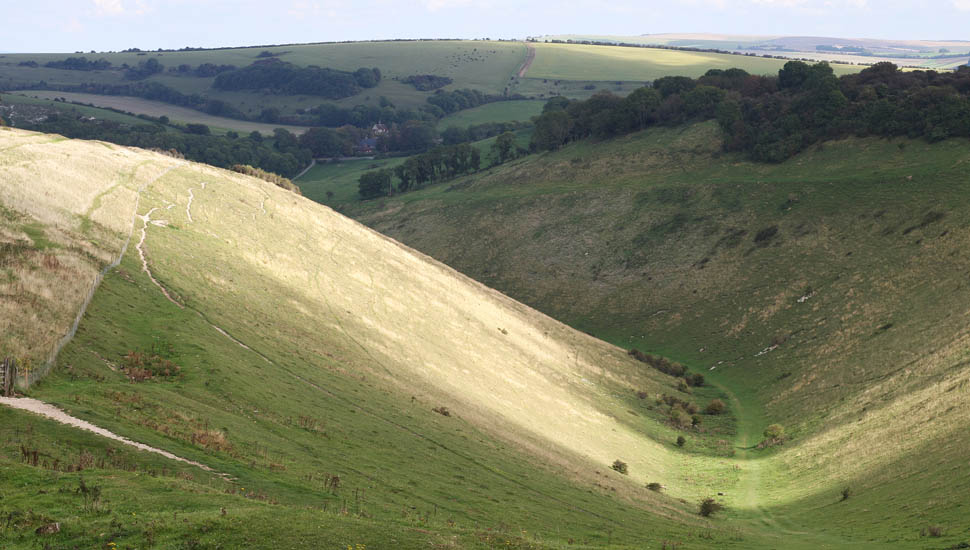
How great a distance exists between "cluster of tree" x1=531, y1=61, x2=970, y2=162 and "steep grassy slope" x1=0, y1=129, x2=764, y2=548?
203 feet

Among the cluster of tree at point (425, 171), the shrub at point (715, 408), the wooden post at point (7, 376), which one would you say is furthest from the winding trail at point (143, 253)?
the cluster of tree at point (425, 171)

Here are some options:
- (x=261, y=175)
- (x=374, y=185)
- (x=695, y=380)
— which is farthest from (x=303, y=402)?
(x=374, y=185)

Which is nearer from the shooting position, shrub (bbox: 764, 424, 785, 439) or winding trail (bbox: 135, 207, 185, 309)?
winding trail (bbox: 135, 207, 185, 309)

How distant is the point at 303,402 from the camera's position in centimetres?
3428

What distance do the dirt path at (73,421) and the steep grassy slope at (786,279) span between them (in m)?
26.9

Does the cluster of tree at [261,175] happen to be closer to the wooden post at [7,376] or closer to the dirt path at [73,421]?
the wooden post at [7,376]

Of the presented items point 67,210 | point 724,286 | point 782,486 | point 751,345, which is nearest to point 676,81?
point 724,286

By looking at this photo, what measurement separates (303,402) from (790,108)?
116m

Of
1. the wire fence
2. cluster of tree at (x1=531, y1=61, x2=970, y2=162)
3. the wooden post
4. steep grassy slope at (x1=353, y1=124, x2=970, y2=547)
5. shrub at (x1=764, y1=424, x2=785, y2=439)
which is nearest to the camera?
the wooden post

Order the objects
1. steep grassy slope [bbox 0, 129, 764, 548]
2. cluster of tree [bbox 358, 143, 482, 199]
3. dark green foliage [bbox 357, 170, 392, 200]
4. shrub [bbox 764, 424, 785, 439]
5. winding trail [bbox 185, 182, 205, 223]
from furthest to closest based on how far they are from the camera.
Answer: cluster of tree [bbox 358, 143, 482, 199] → dark green foliage [bbox 357, 170, 392, 200] → shrub [bbox 764, 424, 785, 439] → winding trail [bbox 185, 182, 205, 223] → steep grassy slope [bbox 0, 129, 764, 548]

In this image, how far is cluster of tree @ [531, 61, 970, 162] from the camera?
10712cm

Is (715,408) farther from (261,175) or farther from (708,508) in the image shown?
(261,175)

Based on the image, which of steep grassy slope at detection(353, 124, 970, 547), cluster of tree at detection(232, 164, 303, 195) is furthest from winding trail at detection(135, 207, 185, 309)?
steep grassy slope at detection(353, 124, 970, 547)

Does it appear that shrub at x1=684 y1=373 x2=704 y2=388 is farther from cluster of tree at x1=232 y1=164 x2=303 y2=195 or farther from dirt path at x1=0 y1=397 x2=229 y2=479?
dirt path at x1=0 y1=397 x2=229 y2=479
